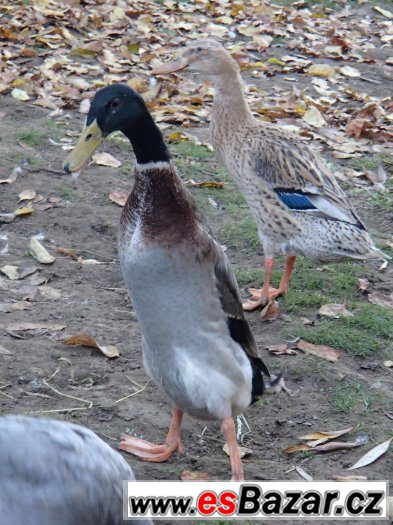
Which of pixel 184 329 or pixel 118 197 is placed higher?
pixel 184 329

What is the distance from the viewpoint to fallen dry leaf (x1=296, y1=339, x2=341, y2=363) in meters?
4.94

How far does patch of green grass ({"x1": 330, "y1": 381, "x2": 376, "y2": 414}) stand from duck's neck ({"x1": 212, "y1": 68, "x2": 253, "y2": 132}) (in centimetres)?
196

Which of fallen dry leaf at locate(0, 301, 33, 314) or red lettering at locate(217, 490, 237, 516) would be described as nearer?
red lettering at locate(217, 490, 237, 516)

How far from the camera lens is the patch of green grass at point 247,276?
19.3ft

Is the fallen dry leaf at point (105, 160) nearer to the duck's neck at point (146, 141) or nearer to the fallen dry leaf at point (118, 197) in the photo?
the fallen dry leaf at point (118, 197)

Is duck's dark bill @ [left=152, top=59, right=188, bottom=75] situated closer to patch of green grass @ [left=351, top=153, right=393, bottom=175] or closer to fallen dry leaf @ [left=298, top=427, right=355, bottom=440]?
patch of green grass @ [left=351, top=153, right=393, bottom=175]

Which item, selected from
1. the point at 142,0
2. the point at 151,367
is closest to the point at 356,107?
the point at 142,0

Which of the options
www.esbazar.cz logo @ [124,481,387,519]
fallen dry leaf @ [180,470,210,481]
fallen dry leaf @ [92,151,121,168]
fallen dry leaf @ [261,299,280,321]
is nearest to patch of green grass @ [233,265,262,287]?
fallen dry leaf @ [261,299,280,321]

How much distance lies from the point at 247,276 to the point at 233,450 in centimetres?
211

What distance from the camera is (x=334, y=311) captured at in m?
5.46

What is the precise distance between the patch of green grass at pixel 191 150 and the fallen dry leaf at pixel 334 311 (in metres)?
2.31

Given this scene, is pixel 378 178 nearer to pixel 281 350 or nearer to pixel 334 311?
pixel 334 311

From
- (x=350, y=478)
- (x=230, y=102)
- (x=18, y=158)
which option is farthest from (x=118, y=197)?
(x=350, y=478)

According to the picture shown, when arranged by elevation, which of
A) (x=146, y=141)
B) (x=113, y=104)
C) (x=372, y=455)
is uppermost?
(x=113, y=104)
